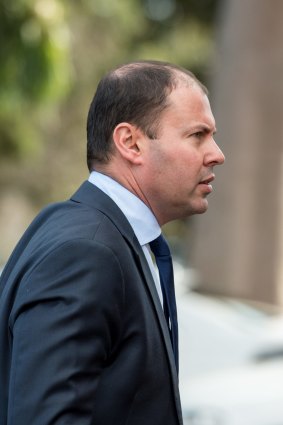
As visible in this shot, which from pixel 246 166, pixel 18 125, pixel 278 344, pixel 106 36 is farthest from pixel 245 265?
pixel 106 36

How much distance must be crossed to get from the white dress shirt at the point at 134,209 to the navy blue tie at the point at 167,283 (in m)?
0.06

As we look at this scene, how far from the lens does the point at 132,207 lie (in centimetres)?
247

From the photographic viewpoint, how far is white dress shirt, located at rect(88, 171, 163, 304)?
8.05ft

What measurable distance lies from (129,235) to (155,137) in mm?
227

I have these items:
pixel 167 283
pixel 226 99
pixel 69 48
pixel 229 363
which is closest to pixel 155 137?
pixel 167 283

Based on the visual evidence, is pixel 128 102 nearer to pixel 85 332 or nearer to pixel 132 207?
pixel 132 207

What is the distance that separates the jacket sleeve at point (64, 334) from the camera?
2.14 metres

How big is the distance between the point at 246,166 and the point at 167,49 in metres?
10.3

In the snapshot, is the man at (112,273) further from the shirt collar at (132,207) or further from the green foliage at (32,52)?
the green foliage at (32,52)

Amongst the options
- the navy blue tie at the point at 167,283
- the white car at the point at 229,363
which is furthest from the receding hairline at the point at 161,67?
the white car at the point at 229,363

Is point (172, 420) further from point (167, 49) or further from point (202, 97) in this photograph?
point (167, 49)

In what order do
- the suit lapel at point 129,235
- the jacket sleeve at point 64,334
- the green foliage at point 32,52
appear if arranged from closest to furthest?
the jacket sleeve at point 64,334, the suit lapel at point 129,235, the green foliage at point 32,52

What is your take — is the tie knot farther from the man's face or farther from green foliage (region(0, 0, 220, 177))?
green foliage (region(0, 0, 220, 177))

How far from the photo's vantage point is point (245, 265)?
1255 centimetres
